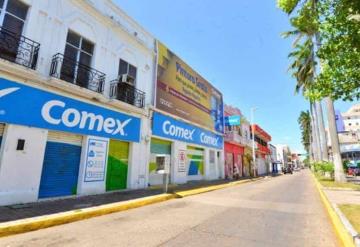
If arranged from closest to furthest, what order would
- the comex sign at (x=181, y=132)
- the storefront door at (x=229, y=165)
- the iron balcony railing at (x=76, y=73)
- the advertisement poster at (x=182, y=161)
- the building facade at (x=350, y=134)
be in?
the iron balcony railing at (x=76, y=73) < the comex sign at (x=181, y=132) < the advertisement poster at (x=182, y=161) < the storefront door at (x=229, y=165) < the building facade at (x=350, y=134)

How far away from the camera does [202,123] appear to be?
22.9 m

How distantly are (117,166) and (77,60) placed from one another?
18.9 feet

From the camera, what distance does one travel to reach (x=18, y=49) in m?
8.67

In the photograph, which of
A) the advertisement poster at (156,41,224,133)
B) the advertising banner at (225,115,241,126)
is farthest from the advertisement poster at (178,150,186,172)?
the advertising banner at (225,115,241,126)

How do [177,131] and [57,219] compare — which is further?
[177,131]

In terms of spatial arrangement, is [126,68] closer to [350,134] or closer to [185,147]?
[185,147]

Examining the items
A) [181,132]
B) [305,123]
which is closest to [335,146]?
[181,132]

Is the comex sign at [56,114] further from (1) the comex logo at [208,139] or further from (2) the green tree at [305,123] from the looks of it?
(2) the green tree at [305,123]

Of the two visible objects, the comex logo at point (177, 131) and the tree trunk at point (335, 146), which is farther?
the tree trunk at point (335, 146)

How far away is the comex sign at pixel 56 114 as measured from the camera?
8.09 m

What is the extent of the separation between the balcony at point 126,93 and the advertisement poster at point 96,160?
101 inches

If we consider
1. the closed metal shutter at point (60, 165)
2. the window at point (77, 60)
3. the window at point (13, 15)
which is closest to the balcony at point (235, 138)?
the window at point (77, 60)

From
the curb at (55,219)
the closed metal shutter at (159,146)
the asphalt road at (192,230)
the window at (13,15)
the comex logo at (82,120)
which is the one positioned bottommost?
the asphalt road at (192,230)

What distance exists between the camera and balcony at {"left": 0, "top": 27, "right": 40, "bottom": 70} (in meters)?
8.28
